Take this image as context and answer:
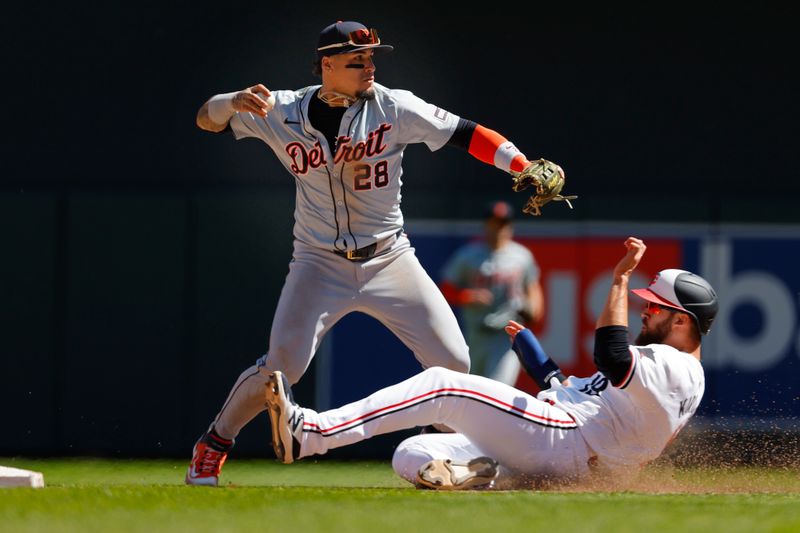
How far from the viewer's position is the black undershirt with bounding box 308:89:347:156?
522 centimetres

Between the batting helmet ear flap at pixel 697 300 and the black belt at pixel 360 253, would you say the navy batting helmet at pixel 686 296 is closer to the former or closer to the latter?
the batting helmet ear flap at pixel 697 300

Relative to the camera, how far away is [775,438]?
7758 millimetres

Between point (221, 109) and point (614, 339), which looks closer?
point (614, 339)

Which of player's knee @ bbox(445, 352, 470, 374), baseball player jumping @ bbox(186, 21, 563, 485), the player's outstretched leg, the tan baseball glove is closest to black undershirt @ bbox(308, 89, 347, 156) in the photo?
baseball player jumping @ bbox(186, 21, 563, 485)

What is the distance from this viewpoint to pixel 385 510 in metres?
4.18

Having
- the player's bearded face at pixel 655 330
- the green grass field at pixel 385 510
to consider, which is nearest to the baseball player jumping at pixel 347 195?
the green grass field at pixel 385 510

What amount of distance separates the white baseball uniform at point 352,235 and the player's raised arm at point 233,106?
91 millimetres

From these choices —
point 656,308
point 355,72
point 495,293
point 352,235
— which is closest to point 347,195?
point 352,235

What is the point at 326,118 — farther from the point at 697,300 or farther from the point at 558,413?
the point at 697,300

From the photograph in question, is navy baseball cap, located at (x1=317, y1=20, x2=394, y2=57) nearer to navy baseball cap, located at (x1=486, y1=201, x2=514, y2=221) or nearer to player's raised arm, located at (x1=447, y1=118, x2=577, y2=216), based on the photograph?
player's raised arm, located at (x1=447, y1=118, x2=577, y2=216)

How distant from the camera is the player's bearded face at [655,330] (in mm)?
4820

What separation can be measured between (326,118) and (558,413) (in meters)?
1.40

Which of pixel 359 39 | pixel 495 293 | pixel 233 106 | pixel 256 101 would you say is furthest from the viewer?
pixel 495 293

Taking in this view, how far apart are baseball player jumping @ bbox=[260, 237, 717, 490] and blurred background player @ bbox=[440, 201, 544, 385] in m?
2.54
